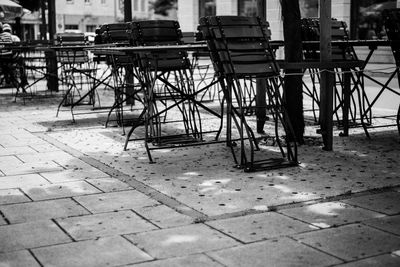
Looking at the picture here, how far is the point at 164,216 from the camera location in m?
4.63

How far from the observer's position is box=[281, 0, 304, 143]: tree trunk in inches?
299

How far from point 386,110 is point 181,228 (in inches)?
276

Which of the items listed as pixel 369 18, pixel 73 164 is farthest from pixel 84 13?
pixel 73 164

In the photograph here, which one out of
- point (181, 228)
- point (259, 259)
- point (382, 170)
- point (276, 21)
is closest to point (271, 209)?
point (181, 228)

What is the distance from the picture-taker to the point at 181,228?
433 centimetres

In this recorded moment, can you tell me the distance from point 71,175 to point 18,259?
7.66 feet

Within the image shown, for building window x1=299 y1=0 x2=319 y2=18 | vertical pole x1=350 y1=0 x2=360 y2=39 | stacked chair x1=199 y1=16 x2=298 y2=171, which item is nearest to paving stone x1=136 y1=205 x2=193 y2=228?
stacked chair x1=199 y1=16 x2=298 y2=171

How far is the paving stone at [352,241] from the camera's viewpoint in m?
3.82

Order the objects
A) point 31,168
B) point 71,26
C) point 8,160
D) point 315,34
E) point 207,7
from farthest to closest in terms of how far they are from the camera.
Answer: point 71,26 → point 207,7 → point 315,34 → point 8,160 → point 31,168

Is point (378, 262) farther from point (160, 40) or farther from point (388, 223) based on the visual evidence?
point (160, 40)

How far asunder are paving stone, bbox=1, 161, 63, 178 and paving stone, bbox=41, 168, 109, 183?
0.64ft

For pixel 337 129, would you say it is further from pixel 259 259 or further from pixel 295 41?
pixel 259 259

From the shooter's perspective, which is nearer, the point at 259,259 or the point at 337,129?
the point at 259,259

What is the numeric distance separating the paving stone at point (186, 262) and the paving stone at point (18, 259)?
2.01 ft
